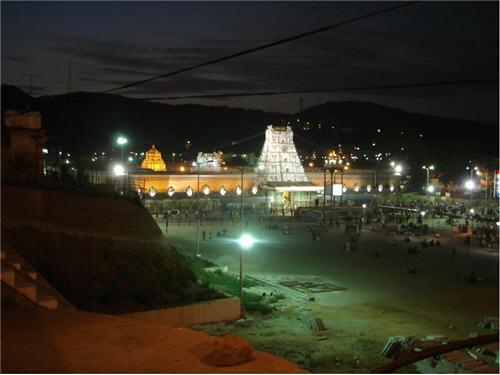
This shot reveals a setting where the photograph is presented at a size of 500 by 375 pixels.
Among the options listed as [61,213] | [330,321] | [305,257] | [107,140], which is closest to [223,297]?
[330,321]

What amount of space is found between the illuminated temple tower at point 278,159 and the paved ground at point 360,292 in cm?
1668

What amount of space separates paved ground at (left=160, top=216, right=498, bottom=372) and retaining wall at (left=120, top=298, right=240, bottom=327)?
1.35 ft

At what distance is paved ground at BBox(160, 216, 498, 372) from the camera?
13312 mm

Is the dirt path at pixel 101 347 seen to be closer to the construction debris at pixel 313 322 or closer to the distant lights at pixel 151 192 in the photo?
the construction debris at pixel 313 322

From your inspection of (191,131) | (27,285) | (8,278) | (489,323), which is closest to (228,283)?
(489,323)

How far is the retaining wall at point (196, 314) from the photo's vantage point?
13.1 m

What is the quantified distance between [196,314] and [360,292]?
23.6 ft

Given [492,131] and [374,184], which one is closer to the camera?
[374,184]

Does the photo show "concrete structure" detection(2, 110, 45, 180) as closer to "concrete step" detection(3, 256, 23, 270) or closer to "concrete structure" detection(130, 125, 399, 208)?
"concrete step" detection(3, 256, 23, 270)

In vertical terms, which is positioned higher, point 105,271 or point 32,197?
point 32,197

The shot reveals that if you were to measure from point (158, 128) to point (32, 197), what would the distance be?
4404 inches

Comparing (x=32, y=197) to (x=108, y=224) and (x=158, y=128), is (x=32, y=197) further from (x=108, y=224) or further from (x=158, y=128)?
(x=158, y=128)

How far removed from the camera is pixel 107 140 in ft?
295

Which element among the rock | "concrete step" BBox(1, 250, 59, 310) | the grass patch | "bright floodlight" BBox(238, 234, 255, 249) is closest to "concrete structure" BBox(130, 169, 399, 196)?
"bright floodlight" BBox(238, 234, 255, 249)
